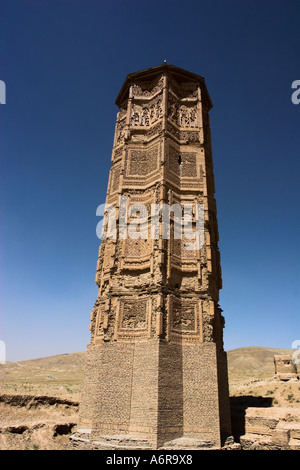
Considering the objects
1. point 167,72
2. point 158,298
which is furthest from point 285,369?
point 167,72

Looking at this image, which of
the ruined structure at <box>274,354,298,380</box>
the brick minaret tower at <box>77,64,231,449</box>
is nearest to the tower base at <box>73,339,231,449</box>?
the brick minaret tower at <box>77,64,231,449</box>

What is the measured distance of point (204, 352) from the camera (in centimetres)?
1280

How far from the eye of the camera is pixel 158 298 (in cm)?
1293

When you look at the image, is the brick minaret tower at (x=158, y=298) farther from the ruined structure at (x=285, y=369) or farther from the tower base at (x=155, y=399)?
the ruined structure at (x=285, y=369)

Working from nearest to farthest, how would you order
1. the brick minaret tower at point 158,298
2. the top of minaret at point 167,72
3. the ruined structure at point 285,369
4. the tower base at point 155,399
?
the tower base at point 155,399 < the brick minaret tower at point 158,298 < the top of minaret at point 167,72 < the ruined structure at point 285,369

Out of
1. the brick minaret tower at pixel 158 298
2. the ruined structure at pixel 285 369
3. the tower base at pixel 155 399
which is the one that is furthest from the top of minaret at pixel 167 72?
the ruined structure at pixel 285 369

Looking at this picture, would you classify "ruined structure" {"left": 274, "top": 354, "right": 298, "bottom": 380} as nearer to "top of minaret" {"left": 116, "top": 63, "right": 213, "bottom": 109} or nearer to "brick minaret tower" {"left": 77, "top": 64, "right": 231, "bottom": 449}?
"brick minaret tower" {"left": 77, "top": 64, "right": 231, "bottom": 449}

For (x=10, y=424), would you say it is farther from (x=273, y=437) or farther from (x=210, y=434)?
(x=273, y=437)

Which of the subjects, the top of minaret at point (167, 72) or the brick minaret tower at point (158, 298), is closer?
the brick minaret tower at point (158, 298)

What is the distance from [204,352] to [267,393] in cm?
1401

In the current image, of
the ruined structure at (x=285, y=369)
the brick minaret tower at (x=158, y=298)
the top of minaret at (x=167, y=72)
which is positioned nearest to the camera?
the brick minaret tower at (x=158, y=298)

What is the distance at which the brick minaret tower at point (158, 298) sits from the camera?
11.5 metres
